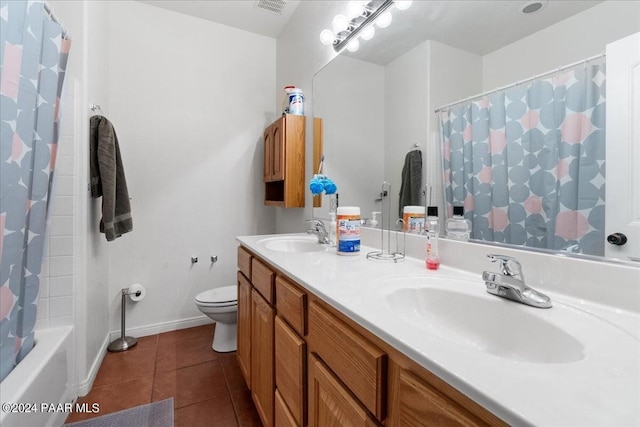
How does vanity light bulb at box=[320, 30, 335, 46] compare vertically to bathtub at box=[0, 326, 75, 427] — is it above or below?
above

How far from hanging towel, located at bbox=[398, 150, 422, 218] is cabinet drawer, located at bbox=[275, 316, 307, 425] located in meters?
0.70

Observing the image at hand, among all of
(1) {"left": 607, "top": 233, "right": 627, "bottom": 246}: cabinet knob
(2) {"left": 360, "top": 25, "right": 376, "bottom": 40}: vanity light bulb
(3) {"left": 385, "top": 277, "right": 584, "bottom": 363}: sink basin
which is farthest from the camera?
(2) {"left": 360, "top": 25, "right": 376, "bottom": 40}: vanity light bulb

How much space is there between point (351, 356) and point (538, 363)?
334 mm

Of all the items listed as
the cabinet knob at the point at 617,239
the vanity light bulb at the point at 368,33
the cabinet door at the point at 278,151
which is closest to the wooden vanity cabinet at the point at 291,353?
the cabinet knob at the point at 617,239

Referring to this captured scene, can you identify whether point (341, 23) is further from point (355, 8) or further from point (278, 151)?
point (278, 151)

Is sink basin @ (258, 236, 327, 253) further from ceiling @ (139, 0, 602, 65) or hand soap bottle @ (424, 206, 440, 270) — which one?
ceiling @ (139, 0, 602, 65)

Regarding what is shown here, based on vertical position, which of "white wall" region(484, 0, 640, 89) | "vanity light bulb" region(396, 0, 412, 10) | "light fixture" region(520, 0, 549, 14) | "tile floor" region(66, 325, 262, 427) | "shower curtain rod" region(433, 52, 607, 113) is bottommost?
"tile floor" region(66, 325, 262, 427)

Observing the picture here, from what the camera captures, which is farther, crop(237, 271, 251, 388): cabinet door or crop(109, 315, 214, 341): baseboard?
crop(109, 315, 214, 341): baseboard

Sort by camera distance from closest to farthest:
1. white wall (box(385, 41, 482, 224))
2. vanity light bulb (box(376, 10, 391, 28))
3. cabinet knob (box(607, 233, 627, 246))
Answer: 1. cabinet knob (box(607, 233, 627, 246))
2. white wall (box(385, 41, 482, 224))
3. vanity light bulb (box(376, 10, 391, 28))

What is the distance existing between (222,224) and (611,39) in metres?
2.44

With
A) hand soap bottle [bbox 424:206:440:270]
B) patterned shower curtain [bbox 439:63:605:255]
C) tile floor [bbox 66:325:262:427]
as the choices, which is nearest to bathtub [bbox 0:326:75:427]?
tile floor [bbox 66:325:262:427]

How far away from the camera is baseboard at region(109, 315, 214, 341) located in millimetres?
2195

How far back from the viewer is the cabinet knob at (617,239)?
2.16ft

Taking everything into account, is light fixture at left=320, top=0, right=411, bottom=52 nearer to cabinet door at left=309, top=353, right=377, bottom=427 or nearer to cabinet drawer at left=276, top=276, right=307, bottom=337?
cabinet drawer at left=276, top=276, right=307, bottom=337
